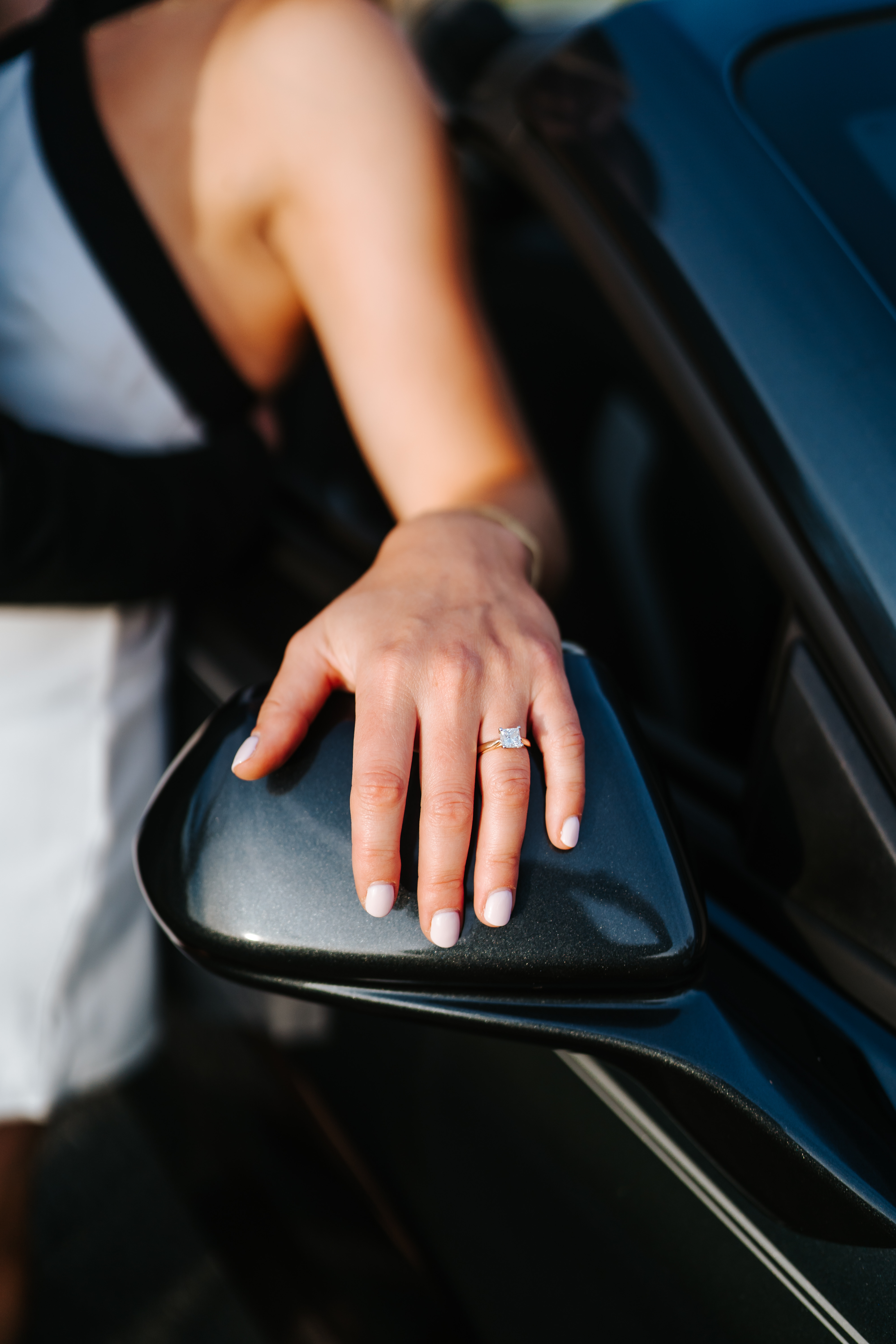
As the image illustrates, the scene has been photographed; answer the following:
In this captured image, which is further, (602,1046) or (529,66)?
(529,66)

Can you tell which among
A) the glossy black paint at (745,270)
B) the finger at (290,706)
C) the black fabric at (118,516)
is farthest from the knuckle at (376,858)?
the black fabric at (118,516)

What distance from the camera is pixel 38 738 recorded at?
115 centimetres

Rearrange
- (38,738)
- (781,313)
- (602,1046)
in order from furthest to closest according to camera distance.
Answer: (38,738)
(781,313)
(602,1046)

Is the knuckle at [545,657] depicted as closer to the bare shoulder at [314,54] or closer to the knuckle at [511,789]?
the knuckle at [511,789]

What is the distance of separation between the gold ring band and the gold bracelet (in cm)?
24

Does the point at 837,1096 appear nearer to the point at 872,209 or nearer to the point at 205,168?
the point at 872,209

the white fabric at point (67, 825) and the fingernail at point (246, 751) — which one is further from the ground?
the fingernail at point (246, 751)

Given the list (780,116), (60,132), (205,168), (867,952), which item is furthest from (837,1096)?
(60,132)

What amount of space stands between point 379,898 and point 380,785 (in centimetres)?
7

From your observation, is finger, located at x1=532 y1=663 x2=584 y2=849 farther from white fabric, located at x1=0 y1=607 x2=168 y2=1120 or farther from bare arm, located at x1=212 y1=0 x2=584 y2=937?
white fabric, located at x1=0 y1=607 x2=168 y2=1120

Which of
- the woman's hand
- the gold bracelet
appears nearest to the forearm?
the gold bracelet

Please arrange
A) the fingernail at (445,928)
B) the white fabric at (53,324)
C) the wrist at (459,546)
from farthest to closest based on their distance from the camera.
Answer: the white fabric at (53,324)
the wrist at (459,546)
the fingernail at (445,928)

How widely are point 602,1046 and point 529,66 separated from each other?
961 millimetres

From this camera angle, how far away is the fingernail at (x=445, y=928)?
621 mm
